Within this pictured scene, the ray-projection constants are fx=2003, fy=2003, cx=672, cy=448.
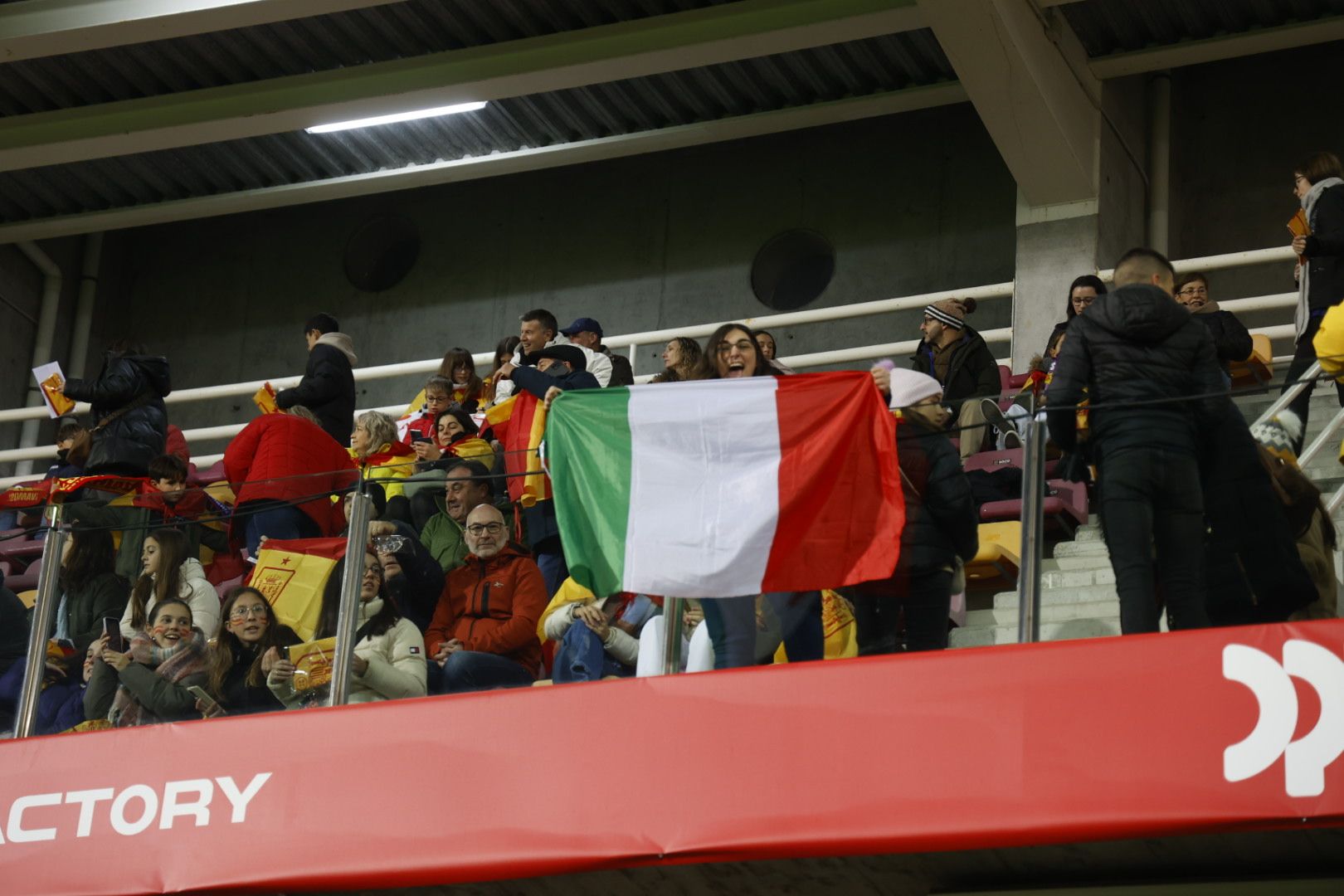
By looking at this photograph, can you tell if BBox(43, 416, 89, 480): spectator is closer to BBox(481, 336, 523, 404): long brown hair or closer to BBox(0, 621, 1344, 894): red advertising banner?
BBox(481, 336, 523, 404): long brown hair

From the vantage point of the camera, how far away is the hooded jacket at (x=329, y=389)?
31.1ft

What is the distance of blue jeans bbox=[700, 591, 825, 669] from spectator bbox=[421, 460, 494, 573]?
0.85 meters

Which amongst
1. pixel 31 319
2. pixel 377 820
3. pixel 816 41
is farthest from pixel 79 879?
pixel 31 319

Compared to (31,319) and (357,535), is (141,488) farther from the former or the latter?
(31,319)

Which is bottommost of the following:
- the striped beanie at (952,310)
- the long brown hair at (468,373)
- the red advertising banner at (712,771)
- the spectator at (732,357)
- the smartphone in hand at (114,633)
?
the red advertising banner at (712,771)

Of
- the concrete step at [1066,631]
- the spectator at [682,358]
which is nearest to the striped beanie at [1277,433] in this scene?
the concrete step at [1066,631]

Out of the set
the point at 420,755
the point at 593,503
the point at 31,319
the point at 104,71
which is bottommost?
the point at 420,755

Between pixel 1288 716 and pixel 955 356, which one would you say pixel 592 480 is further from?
pixel 955 356

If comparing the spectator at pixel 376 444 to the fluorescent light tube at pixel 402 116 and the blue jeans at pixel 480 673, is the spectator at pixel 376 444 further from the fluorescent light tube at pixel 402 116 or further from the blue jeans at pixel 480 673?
the fluorescent light tube at pixel 402 116

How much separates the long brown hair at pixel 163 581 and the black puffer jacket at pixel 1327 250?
4575 mm

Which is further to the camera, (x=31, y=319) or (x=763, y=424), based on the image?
(x=31, y=319)

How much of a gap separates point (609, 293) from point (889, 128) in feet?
7.59

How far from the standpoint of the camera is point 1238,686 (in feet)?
18.3

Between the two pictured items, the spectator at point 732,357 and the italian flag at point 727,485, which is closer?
the italian flag at point 727,485
